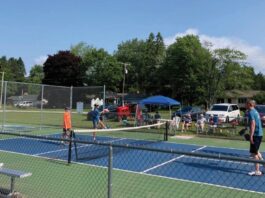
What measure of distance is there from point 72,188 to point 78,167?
2.71 m

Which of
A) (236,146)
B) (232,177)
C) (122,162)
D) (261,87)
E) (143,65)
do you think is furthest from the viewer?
(261,87)

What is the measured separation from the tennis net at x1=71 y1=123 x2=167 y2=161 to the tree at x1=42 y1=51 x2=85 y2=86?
226 ft

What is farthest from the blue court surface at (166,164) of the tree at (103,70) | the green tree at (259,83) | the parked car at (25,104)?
the green tree at (259,83)

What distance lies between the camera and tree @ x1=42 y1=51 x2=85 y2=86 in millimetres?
92375

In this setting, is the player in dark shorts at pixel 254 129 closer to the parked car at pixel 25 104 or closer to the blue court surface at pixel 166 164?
the blue court surface at pixel 166 164

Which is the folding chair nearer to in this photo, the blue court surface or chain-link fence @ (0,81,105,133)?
chain-link fence @ (0,81,105,133)

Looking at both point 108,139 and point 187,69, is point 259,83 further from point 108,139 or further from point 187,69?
point 108,139

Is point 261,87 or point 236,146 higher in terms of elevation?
point 261,87

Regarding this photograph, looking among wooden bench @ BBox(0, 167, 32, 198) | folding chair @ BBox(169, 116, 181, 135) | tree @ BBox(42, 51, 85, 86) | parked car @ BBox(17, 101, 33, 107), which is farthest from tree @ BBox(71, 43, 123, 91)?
wooden bench @ BBox(0, 167, 32, 198)

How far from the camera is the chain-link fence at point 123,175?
833 centimetres

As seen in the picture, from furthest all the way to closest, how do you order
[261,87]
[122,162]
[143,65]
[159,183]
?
[261,87] → [143,65] → [122,162] → [159,183]

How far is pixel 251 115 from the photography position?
421 inches

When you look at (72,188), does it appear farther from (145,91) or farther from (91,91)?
(145,91)

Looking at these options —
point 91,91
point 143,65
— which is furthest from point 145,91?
point 91,91
